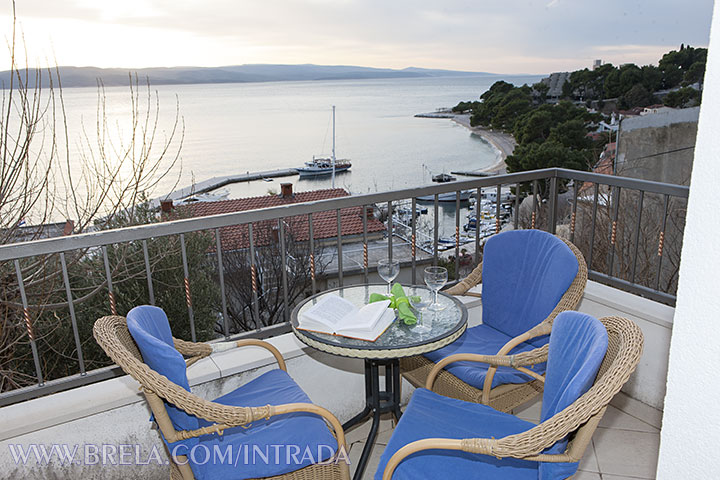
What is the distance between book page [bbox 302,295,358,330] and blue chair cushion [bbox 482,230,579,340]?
85 centimetres

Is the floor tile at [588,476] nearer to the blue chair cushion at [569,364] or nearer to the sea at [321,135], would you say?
the blue chair cushion at [569,364]

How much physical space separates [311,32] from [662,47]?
19623mm

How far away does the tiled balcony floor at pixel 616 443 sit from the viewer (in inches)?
96.6

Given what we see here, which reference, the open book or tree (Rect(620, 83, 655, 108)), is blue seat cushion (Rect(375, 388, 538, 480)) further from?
tree (Rect(620, 83, 655, 108))

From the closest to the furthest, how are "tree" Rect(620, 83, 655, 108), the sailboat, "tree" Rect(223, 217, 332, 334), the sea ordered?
"tree" Rect(223, 217, 332, 334) → "tree" Rect(620, 83, 655, 108) → the sea → the sailboat

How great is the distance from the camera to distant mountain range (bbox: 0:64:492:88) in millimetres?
4812

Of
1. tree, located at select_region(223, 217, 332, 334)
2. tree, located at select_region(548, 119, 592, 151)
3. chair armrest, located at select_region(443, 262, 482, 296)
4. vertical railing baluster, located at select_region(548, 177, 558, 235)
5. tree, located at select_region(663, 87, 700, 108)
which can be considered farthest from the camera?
tree, located at select_region(548, 119, 592, 151)


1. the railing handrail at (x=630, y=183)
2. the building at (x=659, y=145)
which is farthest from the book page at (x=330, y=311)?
the building at (x=659, y=145)

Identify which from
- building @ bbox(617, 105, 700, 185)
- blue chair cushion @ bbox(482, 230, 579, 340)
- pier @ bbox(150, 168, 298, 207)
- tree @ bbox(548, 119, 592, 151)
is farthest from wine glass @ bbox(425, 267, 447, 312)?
pier @ bbox(150, 168, 298, 207)

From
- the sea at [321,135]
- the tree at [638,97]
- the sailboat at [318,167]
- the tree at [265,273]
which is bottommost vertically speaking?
the tree at [265,273]

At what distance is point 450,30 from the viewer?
22.1m

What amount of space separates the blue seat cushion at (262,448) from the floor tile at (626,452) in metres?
1.44

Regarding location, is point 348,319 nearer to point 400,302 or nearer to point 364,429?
point 400,302

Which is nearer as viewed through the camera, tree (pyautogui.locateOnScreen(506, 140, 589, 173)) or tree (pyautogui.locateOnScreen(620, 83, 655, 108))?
tree (pyautogui.locateOnScreen(620, 83, 655, 108))
